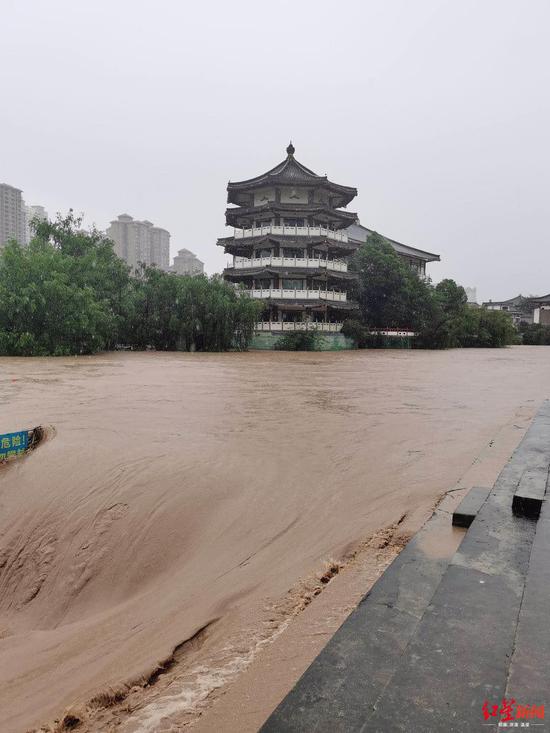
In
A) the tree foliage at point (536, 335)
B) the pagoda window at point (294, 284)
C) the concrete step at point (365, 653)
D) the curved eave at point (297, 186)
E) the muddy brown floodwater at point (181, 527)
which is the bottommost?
the muddy brown floodwater at point (181, 527)

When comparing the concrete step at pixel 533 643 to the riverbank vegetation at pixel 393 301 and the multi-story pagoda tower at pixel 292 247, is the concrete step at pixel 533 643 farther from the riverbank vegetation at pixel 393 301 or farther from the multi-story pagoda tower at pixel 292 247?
the riverbank vegetation at pixel 393 301

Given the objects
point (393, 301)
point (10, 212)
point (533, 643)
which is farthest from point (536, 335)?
point (10, 212)

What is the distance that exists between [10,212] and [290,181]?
129ft

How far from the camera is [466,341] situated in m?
39.2

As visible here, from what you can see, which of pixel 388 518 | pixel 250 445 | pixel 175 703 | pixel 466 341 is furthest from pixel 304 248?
pixel 175 703

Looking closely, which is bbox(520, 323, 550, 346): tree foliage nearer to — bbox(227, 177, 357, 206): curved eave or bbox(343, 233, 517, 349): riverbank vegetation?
bbox(343, 233, 517, 349): riverbank vegetation

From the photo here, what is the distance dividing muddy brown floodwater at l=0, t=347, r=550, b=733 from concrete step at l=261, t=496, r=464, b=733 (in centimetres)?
39

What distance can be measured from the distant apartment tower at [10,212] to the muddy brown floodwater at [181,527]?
180 ft

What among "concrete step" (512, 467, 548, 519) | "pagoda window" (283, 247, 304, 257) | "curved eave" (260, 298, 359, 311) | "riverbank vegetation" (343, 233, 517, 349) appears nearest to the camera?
"concrete step" (512, 467, 548, 519)

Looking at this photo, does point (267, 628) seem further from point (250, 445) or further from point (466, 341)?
point (466, 341)

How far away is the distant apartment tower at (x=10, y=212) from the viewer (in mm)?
53603

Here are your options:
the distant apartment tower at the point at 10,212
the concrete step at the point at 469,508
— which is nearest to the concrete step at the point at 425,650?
the concrete step at the point at 469,508

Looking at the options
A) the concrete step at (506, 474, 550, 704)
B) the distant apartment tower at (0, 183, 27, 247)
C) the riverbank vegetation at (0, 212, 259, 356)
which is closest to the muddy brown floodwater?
the concrete step at (506, 474, 550, 704)

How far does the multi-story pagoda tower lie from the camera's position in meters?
30.1
